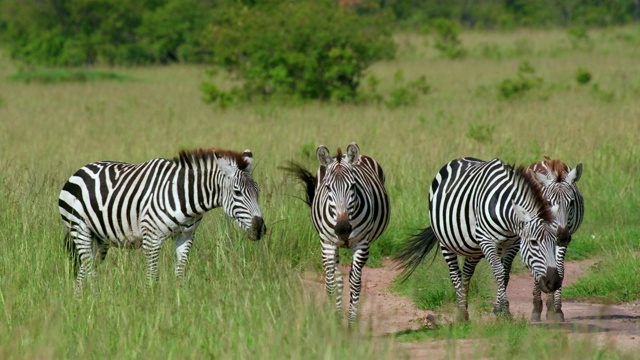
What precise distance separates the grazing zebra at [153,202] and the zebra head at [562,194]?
1932 millimetres

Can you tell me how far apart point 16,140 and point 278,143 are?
391cm

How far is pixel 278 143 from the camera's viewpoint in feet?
47.2

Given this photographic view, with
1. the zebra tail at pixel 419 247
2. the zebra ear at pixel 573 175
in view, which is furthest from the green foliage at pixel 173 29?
the zebra ear at pixel 573 175

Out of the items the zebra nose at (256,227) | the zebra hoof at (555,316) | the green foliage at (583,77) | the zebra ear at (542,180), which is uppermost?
the green foliage at (583,77)

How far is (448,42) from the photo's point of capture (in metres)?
32.8

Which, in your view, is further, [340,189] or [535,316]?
[535,316]

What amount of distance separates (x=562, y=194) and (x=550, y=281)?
2.83 ft

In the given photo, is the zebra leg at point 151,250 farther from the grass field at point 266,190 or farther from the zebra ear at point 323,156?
the zebra ear at point 323,156

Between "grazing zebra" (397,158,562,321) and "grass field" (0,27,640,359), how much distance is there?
0.52m

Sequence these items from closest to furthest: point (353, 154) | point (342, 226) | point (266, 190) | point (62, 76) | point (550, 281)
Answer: point (550, 281) → point (342, 226) → point (353, 154) → point (266, 190) → point (62, 76)

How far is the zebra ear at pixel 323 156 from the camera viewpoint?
7.11 m

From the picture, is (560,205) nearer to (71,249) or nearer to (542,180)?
(542,180)

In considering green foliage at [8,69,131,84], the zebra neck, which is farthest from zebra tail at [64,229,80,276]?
green foliage at [8,69,131,84]

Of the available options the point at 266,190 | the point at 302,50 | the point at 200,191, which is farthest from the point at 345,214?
the point at 302,50
